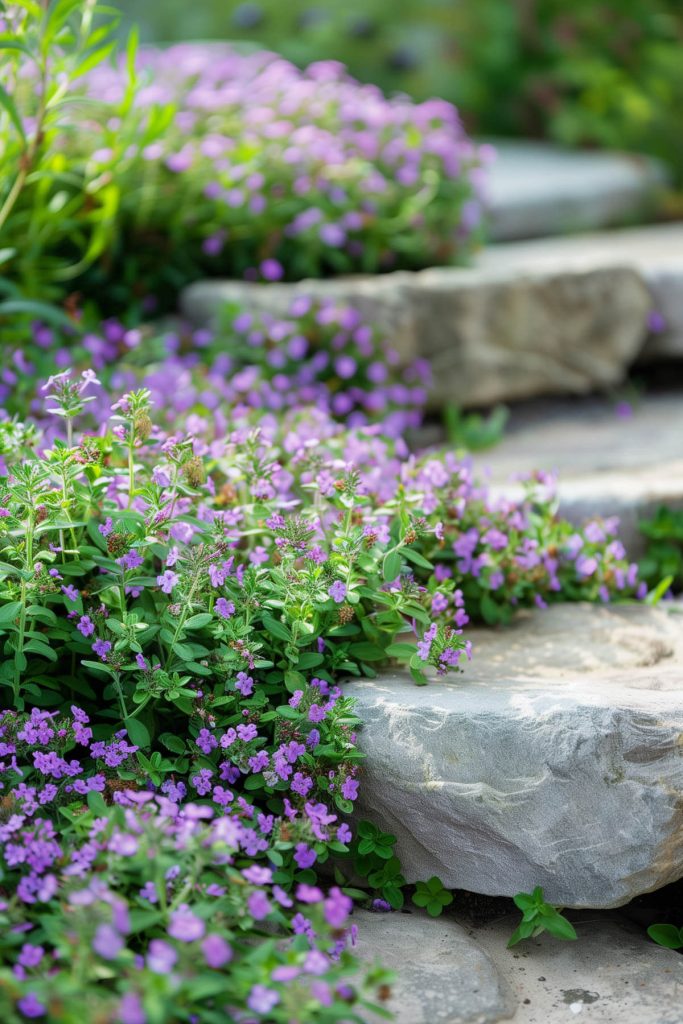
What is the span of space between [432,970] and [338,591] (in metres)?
0.63

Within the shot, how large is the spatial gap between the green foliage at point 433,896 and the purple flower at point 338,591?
525 millimetres

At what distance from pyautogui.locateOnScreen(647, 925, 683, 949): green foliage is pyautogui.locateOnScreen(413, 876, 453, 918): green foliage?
0.37 meters

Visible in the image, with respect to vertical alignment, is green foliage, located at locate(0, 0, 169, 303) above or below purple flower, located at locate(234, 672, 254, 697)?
above

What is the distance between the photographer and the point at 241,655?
76.7 inches

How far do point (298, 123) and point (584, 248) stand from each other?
4.60 feet

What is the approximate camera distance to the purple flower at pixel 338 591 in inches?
78.3

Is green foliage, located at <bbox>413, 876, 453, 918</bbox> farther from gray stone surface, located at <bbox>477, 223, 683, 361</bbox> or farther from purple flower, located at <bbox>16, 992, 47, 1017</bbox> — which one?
gray stone surface, located at <bbox>477, 223, 683, 361</bbox>

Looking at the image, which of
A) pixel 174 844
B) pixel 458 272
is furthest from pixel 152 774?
pixel 458 272

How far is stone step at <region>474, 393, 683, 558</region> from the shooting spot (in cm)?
296

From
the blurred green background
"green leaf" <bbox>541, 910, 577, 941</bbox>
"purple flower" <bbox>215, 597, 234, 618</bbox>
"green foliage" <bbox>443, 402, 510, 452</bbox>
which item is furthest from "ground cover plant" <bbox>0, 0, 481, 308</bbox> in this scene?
the blurred green background

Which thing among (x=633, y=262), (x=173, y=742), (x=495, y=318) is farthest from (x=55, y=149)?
(x=173, y=742)

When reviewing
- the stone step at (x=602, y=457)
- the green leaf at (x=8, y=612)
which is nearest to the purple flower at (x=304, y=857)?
the green leaf at (x=8, y=612)

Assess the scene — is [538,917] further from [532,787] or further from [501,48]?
[501,48]

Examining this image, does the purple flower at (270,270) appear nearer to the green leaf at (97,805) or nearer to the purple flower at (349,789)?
the purple flower at (349,789)
